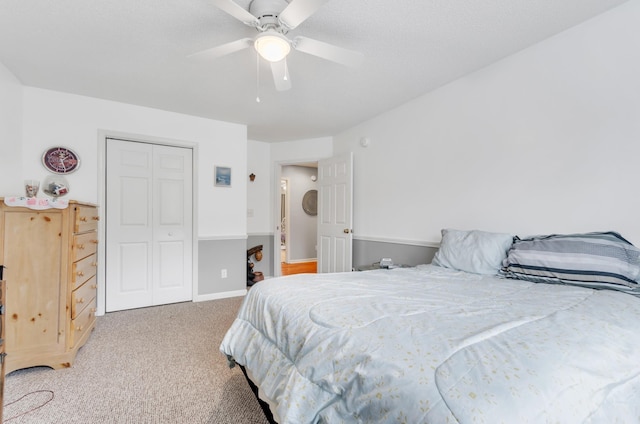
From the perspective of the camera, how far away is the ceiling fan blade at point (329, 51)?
1731mm

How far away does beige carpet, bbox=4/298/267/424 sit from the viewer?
1.59 metres

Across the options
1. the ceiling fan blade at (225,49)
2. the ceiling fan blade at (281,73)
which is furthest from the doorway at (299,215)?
the ceiling fan blade at (225,49)

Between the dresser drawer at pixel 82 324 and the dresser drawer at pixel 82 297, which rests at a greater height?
the dresser drawer at pixel 82 297

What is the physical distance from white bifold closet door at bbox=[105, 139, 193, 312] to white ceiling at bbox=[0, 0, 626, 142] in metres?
0.64

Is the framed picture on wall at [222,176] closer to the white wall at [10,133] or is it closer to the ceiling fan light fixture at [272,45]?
the white wall at [10,133]

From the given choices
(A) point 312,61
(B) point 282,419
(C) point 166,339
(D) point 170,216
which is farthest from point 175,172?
(B) point 282,419

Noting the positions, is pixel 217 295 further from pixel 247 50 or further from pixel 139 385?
pixel 247 50

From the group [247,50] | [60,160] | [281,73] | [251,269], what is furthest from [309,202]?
[281,73]

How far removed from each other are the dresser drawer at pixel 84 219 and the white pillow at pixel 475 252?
109 inches

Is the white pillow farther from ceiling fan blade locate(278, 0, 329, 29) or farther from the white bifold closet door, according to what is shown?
the white bifold closet door

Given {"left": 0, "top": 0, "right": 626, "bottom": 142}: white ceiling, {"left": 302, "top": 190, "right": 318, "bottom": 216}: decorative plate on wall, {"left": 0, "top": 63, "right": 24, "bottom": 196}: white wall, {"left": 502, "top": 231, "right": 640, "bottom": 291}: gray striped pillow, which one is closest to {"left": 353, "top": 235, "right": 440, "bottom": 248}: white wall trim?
{"left": 502, "top": 231, "right": 640, "bottom": 291}: gray striped pillow

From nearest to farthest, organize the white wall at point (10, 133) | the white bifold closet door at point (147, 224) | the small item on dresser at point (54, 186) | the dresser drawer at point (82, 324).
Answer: the dresser drawer at point (82, 324)
the white wall at point (10, 133)
the small item on dresser at point (54, 186)
the white bifold closet door at point (147, 224)

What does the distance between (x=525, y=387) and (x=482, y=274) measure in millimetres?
1497

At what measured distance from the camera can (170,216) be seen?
3547 millimetres
